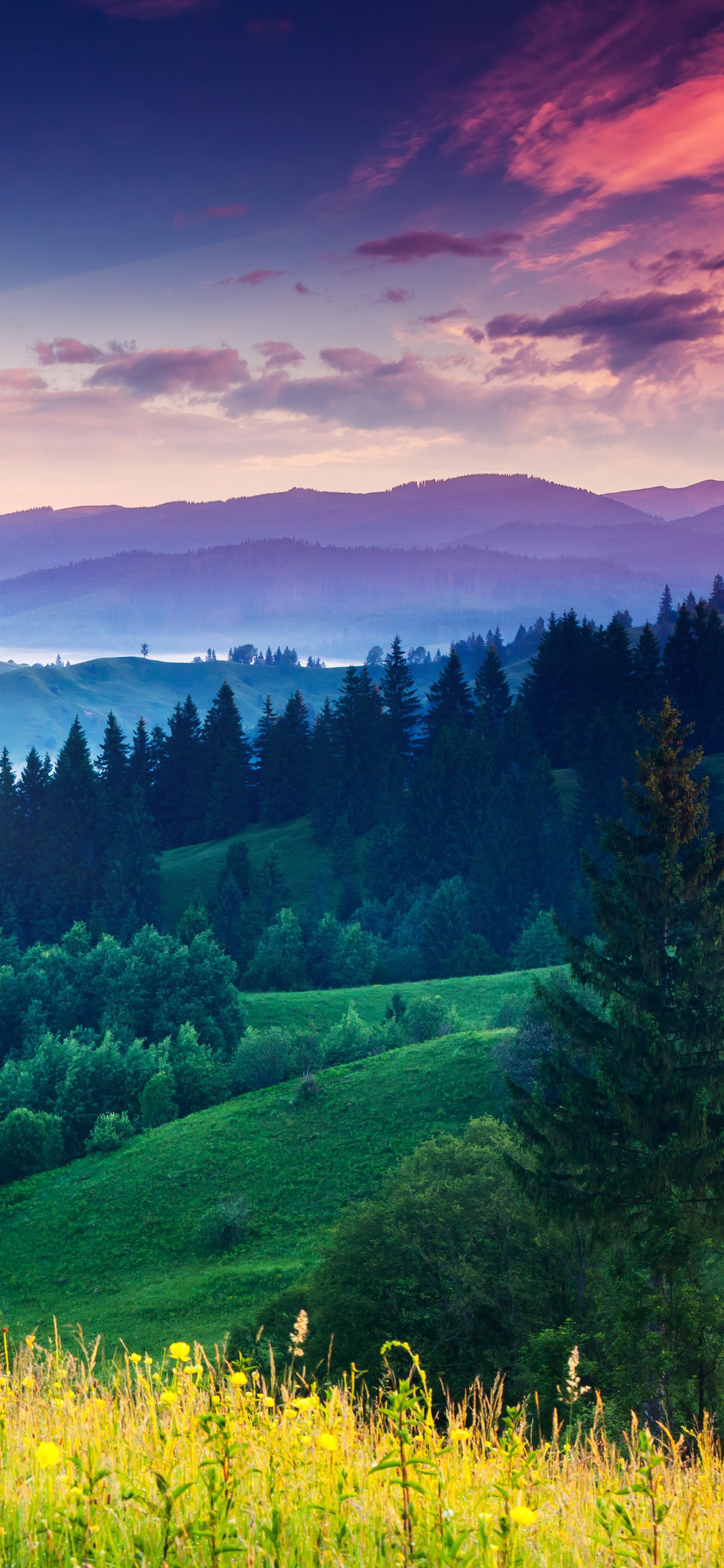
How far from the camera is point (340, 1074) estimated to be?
63.5m

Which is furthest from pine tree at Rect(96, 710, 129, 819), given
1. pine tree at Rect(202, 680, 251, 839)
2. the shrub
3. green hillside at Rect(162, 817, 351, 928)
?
the shrub

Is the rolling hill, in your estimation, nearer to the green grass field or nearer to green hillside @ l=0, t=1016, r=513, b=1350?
green hillside @ l=0, t=1016, r=513, b=1350

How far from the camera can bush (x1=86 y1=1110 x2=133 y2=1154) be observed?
60.8m

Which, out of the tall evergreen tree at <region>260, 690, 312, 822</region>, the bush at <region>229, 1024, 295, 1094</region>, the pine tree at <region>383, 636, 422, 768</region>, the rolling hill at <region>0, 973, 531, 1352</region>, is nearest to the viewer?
the rolling hill at <region>0, 973, 531, 1352</region>

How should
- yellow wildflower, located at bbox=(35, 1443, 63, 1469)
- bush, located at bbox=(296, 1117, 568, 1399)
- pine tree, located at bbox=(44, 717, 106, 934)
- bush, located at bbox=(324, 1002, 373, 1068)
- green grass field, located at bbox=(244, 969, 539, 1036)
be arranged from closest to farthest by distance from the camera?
yellow wildflower, located at bbox=(35, 1443, 63, 1469) < bush, located at bbox=(296, 1117, 568, 1399) < bush, located at bbox=(324, 1002, 373, 1068) < green grass field, located at bbox=(244, 969, 539, 1036) < pine tree, located at bbox=(44, 717, 106, 934)

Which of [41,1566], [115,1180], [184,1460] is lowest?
[115,1180]

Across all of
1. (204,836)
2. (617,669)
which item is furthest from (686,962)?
Result: (204,836)

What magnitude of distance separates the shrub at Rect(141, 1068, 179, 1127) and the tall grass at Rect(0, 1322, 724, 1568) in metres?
62.1

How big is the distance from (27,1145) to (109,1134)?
5.05 metres

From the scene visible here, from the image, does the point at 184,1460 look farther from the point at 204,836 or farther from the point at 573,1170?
the point at 204,836

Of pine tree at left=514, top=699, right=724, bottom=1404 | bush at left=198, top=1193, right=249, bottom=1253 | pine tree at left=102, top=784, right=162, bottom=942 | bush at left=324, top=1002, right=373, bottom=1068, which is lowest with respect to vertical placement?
bush at left=198, top=1193, right=249, bottom=1253

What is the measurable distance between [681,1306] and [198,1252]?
110 feet

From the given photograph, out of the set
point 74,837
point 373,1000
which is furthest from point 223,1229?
point 74,837

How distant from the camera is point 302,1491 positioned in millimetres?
4234
